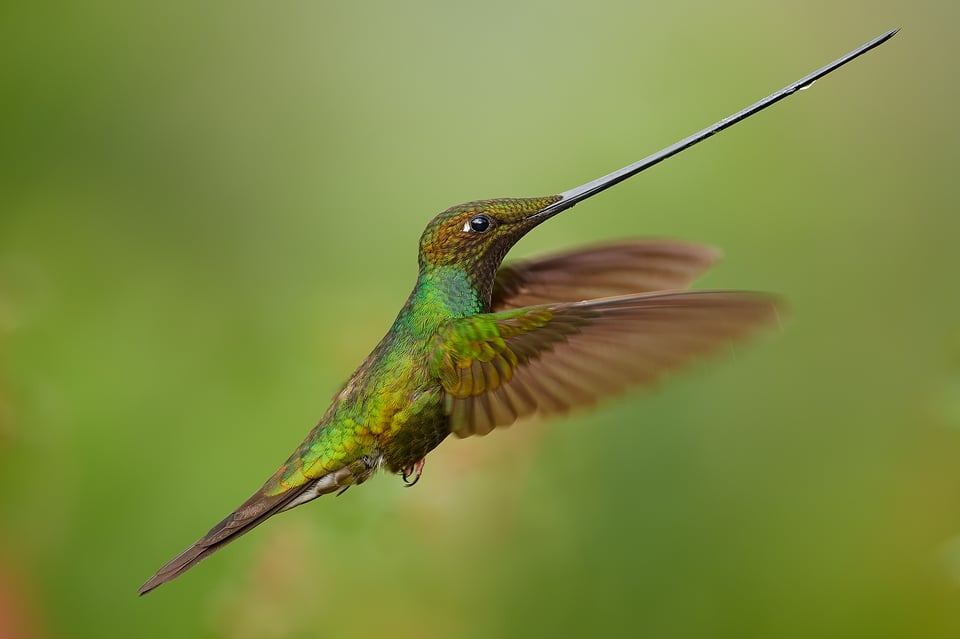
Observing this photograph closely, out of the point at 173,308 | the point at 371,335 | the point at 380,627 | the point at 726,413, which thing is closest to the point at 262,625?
the point at 380,627

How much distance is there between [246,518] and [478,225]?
0.46 m

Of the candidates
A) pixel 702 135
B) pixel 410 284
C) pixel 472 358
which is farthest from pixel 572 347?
pixel 410 284

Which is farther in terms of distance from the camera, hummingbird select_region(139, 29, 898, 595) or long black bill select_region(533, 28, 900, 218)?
hummingbird select_region(139, 29, 898, 595)

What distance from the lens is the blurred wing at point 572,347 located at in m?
1.03

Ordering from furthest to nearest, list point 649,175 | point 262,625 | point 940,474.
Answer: point 649,175 < point 940,474 < point 262,625

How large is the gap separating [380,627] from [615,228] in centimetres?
138

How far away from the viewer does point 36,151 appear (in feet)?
9.91

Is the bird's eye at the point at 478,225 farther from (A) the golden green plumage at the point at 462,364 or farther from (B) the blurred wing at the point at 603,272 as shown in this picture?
(B) the blurred wing at the point at 603,272

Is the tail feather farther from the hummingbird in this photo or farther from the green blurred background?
the green blurred background

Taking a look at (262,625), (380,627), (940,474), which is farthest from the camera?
(940,474)

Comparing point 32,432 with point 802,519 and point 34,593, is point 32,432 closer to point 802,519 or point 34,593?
point 34,593

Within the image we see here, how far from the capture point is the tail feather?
1.14 metres

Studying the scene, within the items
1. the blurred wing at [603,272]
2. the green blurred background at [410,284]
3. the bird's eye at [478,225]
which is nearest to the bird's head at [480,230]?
the bird's eye at [478,225]

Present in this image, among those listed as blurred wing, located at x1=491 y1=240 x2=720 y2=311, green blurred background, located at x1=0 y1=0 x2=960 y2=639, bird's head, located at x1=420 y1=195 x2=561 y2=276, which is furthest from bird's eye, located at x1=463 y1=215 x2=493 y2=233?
green blurred background, located at x1=0 y1=0 x2=960 y2=639
